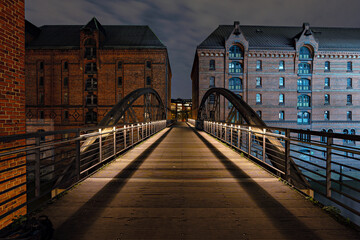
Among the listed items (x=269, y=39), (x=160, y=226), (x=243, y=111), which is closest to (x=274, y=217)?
(x=160, y=226)

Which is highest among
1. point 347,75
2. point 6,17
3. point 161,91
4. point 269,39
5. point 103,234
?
point 269,39

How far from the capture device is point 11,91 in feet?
9.55

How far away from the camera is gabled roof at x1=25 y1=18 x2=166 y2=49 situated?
2681 cm

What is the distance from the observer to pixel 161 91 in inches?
1064

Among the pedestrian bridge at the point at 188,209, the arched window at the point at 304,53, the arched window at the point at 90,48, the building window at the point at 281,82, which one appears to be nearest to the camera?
the pedestrian bridge at the point at 188,209

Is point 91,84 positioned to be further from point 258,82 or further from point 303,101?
point 303,101

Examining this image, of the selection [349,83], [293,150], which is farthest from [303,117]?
[293,150]

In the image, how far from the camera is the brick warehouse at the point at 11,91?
2.72 m

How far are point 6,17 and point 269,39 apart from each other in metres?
32.7

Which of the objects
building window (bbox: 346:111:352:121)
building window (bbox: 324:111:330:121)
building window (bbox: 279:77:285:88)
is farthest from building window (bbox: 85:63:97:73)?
building window (bbox: 346:111:352:121)

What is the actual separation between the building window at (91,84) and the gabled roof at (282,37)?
16.4 m

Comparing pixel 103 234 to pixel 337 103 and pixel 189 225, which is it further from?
pixel 337 103

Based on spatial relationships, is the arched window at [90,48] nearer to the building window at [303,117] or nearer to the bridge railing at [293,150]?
the bridge railing at [293,150]

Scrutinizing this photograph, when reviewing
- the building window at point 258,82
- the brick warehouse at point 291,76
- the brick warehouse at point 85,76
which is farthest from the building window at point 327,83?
the brick warehouse at point 85,76
